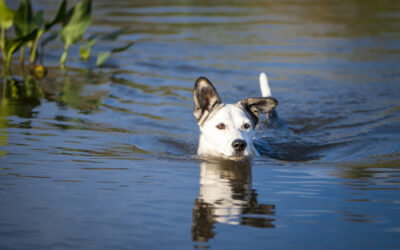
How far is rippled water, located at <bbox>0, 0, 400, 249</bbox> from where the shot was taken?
4.53 meters

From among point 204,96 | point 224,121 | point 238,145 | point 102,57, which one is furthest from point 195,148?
point 102,57

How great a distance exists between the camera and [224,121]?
655 cm

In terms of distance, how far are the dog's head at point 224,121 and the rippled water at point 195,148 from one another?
245mm

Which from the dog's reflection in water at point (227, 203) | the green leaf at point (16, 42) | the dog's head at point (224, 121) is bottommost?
the dog's reflection in water at point (227, 203)

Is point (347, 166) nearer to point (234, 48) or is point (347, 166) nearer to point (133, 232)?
point (133, 232)

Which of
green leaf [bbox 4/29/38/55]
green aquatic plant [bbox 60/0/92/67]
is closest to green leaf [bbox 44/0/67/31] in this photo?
green aquatic plant [bbox 60/0/92/67]

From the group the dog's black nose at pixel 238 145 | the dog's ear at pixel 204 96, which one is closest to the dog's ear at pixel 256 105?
the dog's ear at pixel 204 96

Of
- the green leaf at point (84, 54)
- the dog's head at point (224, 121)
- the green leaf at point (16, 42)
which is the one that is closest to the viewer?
the dog's head at point (224, 121)

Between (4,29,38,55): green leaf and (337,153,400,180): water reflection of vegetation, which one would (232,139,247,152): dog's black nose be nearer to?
(337,153,400,180): water reflection of vegetation

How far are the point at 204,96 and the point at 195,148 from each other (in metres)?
1.12

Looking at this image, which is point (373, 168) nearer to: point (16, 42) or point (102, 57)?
point (16, 42)

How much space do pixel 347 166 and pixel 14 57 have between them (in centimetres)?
909

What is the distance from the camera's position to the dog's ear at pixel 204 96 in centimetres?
672

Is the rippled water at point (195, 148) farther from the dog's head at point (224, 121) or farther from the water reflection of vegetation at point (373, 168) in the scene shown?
the dog's head at point (224, 121)
